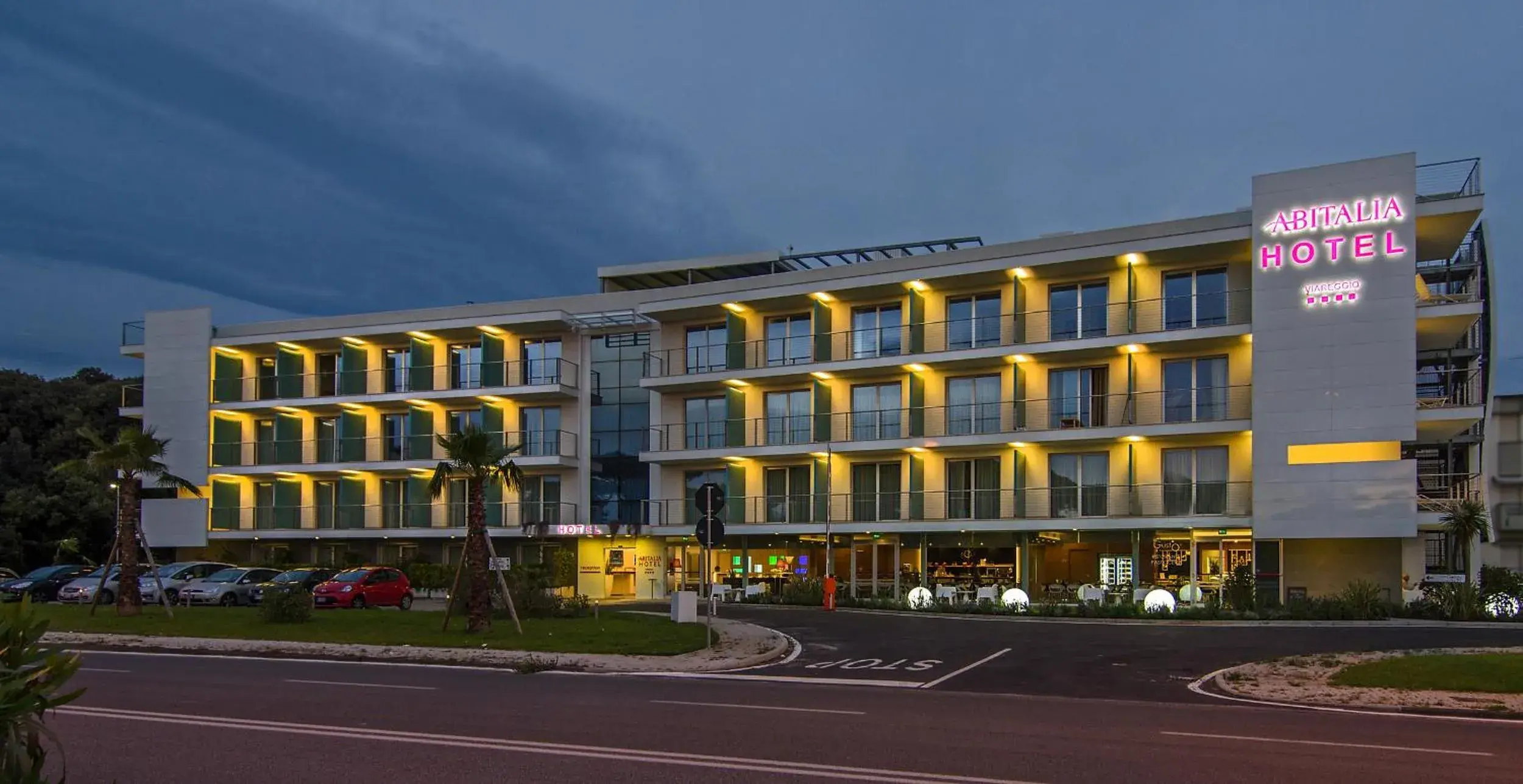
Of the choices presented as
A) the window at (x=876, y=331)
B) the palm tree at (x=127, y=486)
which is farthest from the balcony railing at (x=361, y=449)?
the palm tree at (x=127, y=486)

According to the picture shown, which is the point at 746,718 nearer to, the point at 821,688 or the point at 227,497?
the point at 821,688

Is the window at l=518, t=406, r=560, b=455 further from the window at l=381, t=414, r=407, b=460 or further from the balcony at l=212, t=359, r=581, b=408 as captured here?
the window at l=381, t=414, r=407, b=460

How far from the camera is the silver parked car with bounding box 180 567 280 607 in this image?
3909cm

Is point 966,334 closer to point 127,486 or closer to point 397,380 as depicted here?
point 397,380

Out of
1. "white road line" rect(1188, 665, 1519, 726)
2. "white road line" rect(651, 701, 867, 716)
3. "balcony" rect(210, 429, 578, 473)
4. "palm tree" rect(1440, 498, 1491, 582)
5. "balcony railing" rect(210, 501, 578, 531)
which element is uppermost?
"balcony" rect(210, 429, 578, 473)

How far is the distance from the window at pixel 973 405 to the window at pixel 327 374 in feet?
90.6

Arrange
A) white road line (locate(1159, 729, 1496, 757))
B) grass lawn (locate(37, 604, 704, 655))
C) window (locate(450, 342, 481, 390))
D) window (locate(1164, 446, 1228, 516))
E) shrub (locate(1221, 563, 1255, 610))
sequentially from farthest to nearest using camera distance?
window (locate(450, 342, 481, 390)) → window (locate(1164, 446, 1228, 516)) → shrub (locate(1221, 563, 1255, 610)) → grass lawn (locate(37, 604, 704, 655)) → white road line (locate(1159, 729, 1496, 757))

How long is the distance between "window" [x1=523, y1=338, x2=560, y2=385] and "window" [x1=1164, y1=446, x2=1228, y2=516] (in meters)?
24.7

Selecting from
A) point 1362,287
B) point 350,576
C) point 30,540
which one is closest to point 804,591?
point 350,576

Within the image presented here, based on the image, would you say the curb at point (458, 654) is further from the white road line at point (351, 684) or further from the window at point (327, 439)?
the window at point (327, 439)

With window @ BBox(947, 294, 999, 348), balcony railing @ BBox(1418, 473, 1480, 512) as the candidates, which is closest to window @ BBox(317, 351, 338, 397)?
window @ BBox(947, 294, 999, 348)

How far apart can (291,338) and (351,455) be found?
19.8ft

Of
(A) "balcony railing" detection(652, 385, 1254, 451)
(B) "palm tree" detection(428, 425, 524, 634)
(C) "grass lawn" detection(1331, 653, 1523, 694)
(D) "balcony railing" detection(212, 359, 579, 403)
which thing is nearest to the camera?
(C) "grass lawn" detection(1331, 653, 1523, 694)

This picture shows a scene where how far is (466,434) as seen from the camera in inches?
1047
